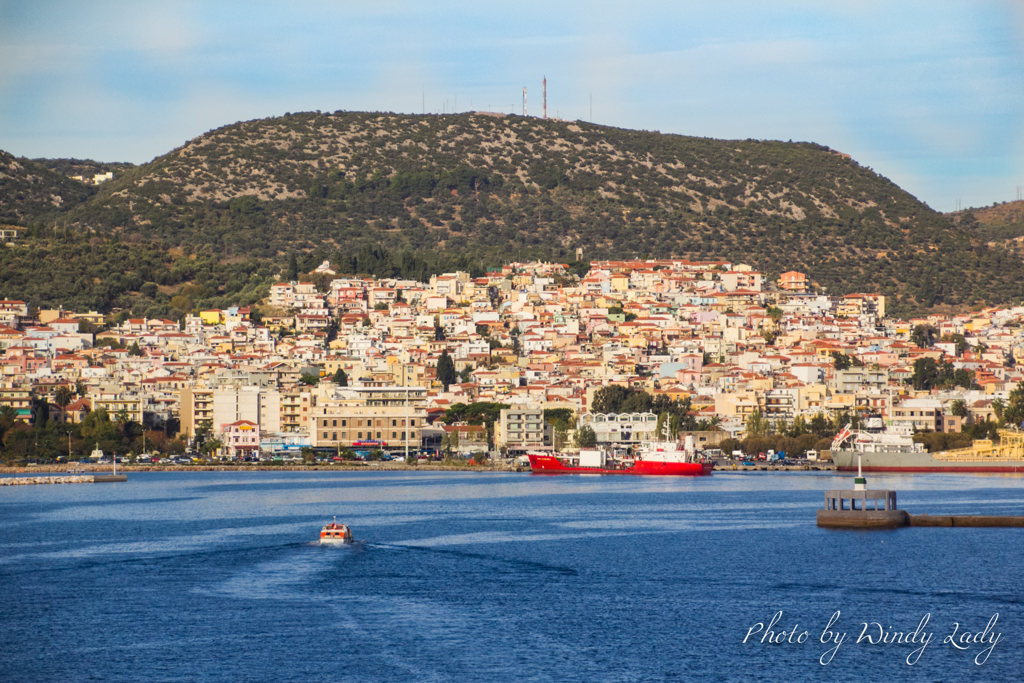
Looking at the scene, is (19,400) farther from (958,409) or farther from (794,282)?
(794,282)

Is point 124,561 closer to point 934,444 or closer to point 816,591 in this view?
point 816,591

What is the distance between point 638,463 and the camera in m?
71.6

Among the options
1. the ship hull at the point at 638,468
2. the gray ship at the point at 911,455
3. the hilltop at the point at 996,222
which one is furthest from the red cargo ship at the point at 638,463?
the hilltop at the point at 996,222

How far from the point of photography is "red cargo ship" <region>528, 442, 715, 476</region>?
2685 inches

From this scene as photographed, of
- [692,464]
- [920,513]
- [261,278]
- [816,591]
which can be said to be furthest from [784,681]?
[261,278]

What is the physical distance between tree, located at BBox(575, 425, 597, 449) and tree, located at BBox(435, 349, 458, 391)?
53.4 ft

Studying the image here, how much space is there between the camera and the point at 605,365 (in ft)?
311

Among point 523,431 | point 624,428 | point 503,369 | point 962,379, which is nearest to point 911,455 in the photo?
point 624,428

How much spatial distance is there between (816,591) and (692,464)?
127 ft

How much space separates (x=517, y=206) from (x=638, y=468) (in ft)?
281

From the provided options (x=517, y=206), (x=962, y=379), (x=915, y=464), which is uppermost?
(x=517, y=206)

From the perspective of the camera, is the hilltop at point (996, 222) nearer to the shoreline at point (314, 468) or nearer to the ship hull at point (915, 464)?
the ship hull at point (915, 464)

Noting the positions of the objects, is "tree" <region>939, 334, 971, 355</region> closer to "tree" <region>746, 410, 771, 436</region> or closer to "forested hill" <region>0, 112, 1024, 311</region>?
"forested hill" <region>0, 112, 1024, 311</region>

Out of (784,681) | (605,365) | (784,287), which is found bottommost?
(784,681)
